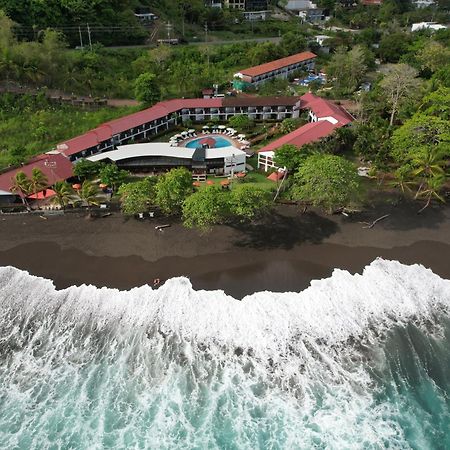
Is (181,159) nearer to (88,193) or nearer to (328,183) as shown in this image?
(88,193)

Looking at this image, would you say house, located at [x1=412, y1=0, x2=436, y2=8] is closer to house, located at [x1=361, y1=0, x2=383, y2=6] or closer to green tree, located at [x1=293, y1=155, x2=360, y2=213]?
house, located at [x1=361, y1=0, x2=383, y2=6]

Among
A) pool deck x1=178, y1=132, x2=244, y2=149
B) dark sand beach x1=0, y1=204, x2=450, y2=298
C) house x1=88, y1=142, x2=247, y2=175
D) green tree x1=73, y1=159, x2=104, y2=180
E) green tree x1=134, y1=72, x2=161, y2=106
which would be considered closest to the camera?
dark sand beach x1=0, y1=204, x2=450, y2=298

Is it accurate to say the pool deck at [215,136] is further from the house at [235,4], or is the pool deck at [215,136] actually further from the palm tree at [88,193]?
the house at [235,4]

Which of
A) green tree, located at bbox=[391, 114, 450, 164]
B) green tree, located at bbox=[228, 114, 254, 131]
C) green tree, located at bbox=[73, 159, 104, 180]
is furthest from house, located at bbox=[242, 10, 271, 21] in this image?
green tree, located at bbox=[73, 159, 104, 180]

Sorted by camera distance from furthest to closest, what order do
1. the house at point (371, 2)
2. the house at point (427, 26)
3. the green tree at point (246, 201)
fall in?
the house at point (371, 2) → the house at point (427, 26) → the green tree at point (246, 201)

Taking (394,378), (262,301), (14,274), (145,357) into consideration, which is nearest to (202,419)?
(145,357)

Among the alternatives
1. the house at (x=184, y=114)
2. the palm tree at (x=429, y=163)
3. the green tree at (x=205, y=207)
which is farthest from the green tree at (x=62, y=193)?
the palm tree at (x=429, y=163)

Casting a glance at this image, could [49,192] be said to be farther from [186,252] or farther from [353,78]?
[353,78]
